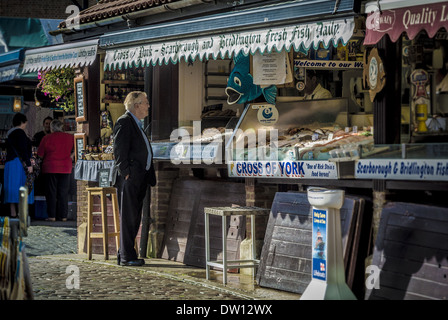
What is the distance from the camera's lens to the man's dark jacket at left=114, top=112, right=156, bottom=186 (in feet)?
34.7

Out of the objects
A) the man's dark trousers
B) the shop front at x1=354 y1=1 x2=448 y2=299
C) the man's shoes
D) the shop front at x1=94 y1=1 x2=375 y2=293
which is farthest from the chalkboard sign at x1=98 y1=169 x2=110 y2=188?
the shop front at x1=354 y1=1 x2=448 y2=299

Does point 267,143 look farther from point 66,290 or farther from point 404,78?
point 66,290

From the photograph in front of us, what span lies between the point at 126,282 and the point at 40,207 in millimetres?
9006

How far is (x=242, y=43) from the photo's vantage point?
9.34 metres

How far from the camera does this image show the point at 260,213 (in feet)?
31.1

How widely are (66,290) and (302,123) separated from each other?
3.53 meters

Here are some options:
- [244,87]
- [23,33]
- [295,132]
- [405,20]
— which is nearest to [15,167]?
[23,33]

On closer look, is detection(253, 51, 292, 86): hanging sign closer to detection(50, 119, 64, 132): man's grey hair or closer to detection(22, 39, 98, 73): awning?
detection(22, 39, 98, 73): awning

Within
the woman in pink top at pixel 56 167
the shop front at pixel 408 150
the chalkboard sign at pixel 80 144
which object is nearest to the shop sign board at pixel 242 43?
the shop front at pixel 408 150

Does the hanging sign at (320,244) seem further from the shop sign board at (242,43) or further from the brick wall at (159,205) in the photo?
the brick wall at (159,205)

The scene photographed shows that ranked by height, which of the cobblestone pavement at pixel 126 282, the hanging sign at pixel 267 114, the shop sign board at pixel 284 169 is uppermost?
the hanging sign at pixel 267 114

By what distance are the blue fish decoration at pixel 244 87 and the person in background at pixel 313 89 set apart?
547 millimetres

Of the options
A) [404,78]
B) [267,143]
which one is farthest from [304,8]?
[267,143]

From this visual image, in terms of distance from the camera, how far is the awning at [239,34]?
819 cm
